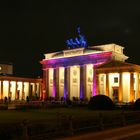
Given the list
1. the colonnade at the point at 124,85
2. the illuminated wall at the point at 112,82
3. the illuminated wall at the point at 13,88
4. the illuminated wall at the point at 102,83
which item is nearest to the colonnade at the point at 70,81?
the illuminated wall at the point at 102,83

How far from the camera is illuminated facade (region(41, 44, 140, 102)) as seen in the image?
7431 cm

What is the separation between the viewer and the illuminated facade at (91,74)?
74312mm

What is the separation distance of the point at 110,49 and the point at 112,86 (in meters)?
10.6

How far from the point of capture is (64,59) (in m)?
93.4

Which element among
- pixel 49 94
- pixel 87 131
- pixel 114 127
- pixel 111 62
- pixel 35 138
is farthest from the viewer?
pixel 49 94

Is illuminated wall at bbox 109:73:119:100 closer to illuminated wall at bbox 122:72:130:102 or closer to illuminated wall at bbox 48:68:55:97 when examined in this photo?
illuminated wall at bbox 122:72:130:102

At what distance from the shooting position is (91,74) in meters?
90.8

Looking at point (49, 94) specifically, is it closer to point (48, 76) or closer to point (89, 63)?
point (48, 76)

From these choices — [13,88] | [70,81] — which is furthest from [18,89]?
[70,81]

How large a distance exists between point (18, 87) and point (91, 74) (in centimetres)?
2218

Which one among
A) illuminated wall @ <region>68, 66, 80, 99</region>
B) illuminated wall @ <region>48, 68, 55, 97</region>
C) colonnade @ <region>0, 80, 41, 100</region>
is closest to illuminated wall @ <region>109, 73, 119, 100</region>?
illuminated wall @ <region>68, 66, 80, 99</region>

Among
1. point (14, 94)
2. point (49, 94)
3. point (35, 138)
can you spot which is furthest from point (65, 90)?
point (35, 138)

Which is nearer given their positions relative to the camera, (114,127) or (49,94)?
(114,127)

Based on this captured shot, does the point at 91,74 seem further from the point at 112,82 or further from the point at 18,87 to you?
the point at 18,87
